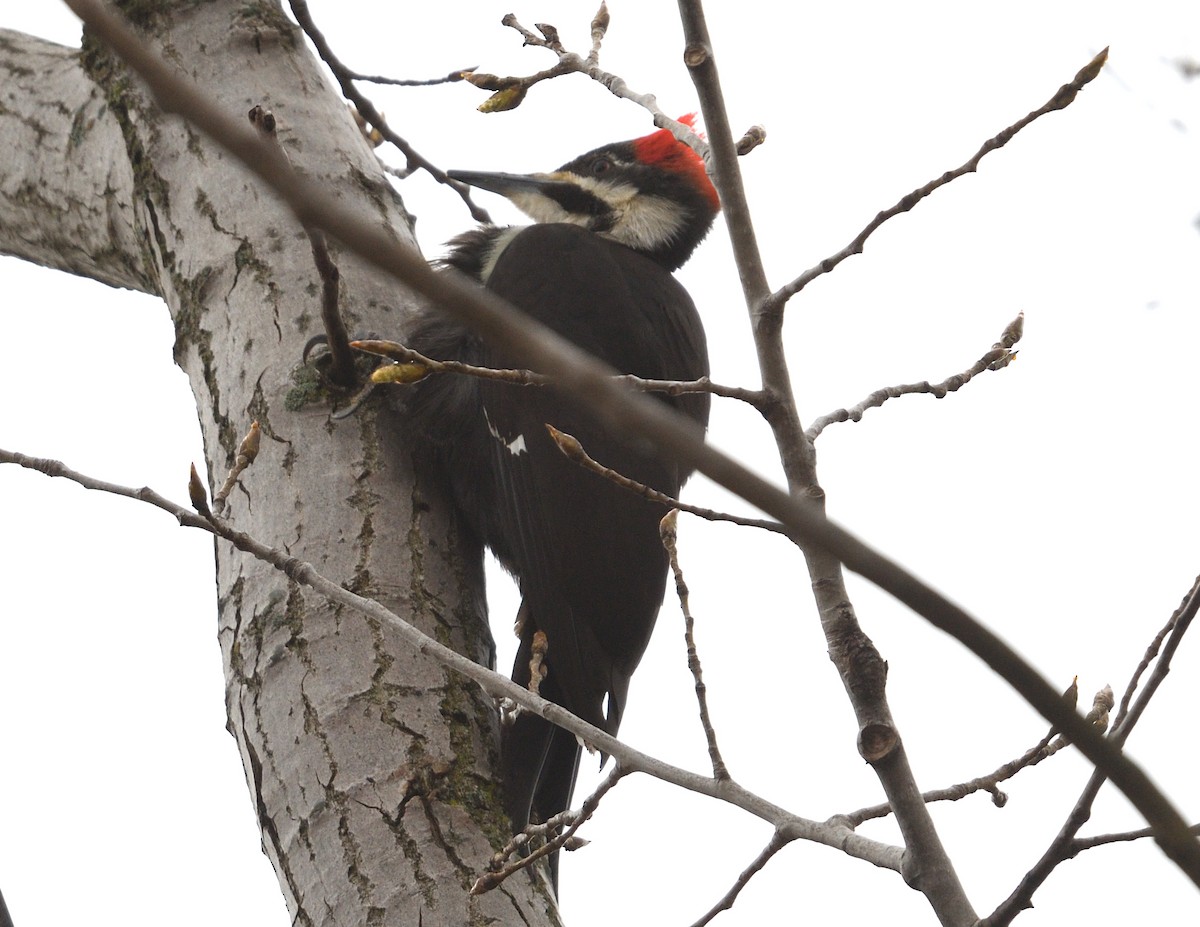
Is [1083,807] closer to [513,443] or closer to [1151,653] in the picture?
[1151,653]

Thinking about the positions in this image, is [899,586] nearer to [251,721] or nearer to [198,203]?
[251,721]

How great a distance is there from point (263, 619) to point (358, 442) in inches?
15.4

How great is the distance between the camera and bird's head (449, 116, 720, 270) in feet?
10.9

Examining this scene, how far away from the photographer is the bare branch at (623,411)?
0.50 meters

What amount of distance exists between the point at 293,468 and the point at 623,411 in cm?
171

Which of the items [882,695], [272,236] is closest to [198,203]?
[272,236]

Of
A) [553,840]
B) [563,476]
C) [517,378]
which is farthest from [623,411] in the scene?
[563,476]

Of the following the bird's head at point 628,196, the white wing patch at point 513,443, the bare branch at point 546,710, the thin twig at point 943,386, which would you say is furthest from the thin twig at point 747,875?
the bird's head at point 628,196

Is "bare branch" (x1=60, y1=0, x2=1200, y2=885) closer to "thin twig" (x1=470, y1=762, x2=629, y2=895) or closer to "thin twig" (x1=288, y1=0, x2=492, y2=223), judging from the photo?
"thin twig" (x1=470, y1=762, x2=629, y2=895)

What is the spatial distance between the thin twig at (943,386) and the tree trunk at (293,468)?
76 cm

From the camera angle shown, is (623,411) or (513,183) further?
(513,183)

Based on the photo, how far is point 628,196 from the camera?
336cm

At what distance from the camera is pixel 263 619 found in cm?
200

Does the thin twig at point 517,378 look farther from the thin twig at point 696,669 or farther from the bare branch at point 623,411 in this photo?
the bare branch at point 623,411
